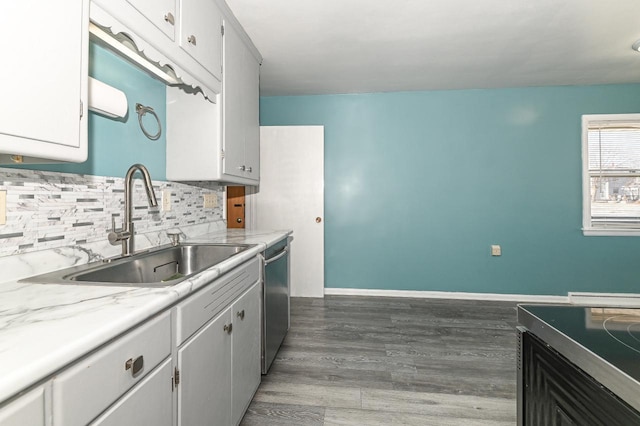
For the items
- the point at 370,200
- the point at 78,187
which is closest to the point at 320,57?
the point at 370,200

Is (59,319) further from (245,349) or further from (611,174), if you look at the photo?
(611,174)

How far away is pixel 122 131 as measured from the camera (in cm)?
162

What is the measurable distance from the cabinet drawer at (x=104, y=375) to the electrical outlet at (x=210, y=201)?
167cm

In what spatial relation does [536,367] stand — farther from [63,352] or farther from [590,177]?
[590,177]

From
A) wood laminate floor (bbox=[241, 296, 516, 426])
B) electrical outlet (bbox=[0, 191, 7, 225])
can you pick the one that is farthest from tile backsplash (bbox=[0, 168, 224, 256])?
wood laminate floor (bbox=[241, 296, 516, 426])

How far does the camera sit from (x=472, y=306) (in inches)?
134

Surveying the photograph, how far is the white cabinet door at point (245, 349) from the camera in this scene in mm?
1445

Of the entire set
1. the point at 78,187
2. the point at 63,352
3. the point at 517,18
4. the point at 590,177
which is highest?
the point at 517,18

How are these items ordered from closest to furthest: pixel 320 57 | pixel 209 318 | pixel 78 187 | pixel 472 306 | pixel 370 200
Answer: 1. pixel 209 318
2. pixel 78 187
3. pixel 320 57
4. pixel 472 306
5. pixel 370 200

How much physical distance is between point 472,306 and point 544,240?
1.14 metres

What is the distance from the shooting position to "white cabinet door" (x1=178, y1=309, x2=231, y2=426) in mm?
1015

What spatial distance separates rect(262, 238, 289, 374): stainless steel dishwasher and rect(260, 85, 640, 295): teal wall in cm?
155

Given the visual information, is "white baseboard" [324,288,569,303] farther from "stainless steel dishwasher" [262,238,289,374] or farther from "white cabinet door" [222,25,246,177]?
"white cabinet door" [222,25,246,177]

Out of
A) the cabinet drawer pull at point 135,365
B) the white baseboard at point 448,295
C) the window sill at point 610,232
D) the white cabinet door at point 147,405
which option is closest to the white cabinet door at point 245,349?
the white cabinet door at point 147,405
